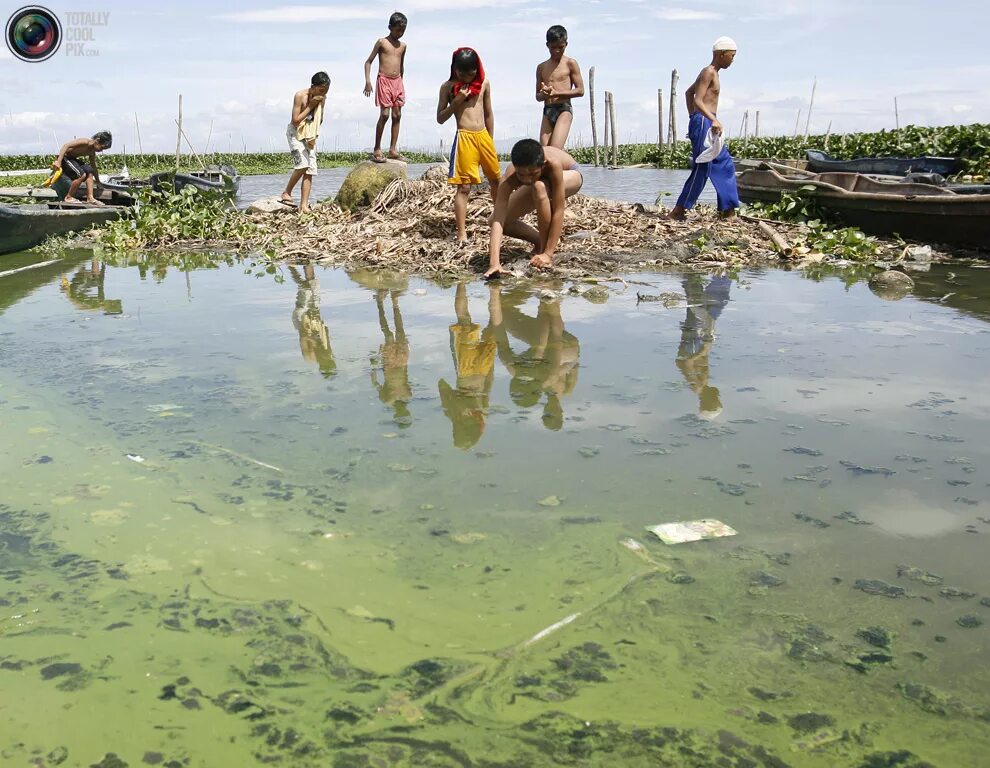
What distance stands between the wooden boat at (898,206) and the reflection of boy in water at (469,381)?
4.31m

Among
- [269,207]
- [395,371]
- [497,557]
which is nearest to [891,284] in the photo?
[395,371]

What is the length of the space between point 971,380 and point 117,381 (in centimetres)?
345

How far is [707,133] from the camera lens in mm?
7660

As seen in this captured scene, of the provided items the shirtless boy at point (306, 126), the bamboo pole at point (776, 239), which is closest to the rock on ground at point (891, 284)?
the bamboo pole at point (776, 239)

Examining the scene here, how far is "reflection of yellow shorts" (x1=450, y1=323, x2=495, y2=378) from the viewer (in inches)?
146

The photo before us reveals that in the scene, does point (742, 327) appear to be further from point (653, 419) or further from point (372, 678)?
point (372, 678)

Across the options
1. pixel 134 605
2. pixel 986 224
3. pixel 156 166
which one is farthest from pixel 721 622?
pixel 156 166

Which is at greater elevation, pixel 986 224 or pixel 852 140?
pixel 852 140

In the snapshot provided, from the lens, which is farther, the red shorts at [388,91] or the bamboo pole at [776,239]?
the red shorts at [388,91]

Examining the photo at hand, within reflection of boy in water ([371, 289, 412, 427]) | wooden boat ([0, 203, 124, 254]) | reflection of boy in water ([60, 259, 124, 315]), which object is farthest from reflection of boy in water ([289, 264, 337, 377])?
wooden boat ([0, 203, 124, 254])

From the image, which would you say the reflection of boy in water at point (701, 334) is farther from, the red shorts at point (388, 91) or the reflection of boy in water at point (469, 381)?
the red shorts at point (388, 91)

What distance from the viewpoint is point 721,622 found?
177 cm

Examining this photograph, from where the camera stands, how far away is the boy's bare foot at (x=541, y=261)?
243 inches

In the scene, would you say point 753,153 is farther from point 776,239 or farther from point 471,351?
point 471,351
